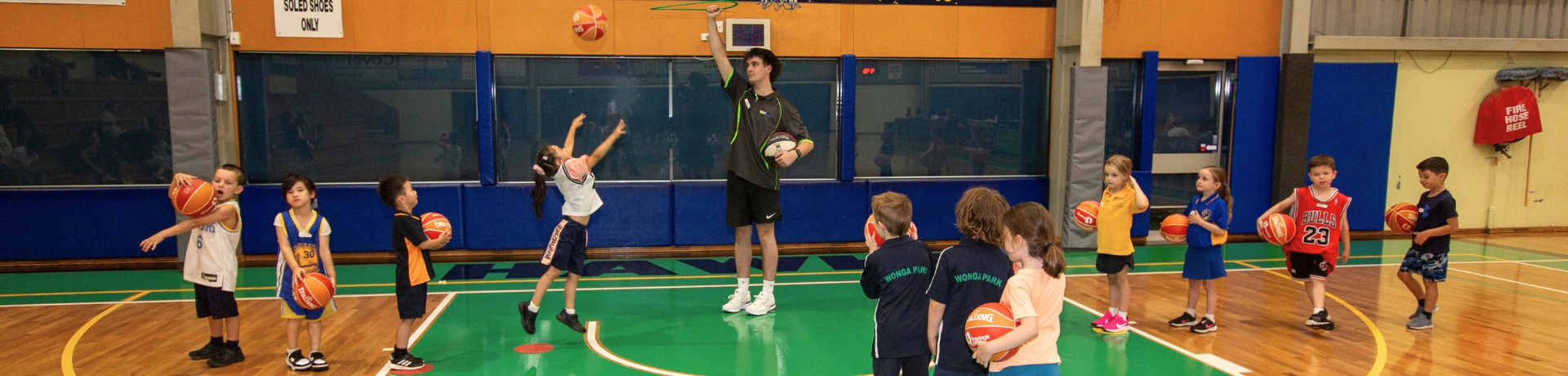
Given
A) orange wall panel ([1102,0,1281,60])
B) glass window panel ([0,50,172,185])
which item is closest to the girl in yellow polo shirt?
orange wall panel ([1102,0,1281,60])

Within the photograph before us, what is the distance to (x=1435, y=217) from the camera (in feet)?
19.7

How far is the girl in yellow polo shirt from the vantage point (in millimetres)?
5668

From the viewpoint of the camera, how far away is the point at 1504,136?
10.2 m

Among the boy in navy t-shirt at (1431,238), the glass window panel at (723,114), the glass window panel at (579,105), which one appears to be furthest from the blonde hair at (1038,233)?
the glass window panel at (579,105)

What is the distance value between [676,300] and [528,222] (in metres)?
2.62

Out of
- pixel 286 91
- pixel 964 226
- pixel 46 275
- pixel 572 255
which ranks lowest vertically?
pixel 46 275

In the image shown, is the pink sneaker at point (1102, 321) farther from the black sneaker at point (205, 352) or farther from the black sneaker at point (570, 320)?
the black sneaker at point (205, 352)

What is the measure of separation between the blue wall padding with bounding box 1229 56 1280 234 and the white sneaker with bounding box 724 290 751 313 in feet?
19.7

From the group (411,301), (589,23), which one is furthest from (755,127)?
(589,23)

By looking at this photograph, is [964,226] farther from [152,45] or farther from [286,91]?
[152,45]

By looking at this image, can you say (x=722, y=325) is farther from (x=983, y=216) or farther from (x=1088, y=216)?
(x=983, y=216)

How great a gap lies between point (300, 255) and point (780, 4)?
5.16m

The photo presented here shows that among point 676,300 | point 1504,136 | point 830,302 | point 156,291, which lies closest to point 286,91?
point 156,291

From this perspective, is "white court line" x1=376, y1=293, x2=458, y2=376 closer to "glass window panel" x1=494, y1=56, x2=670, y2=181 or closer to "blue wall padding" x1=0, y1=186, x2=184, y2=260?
"glass window panel" x1=494, y1=56, x2=670, y2=181
